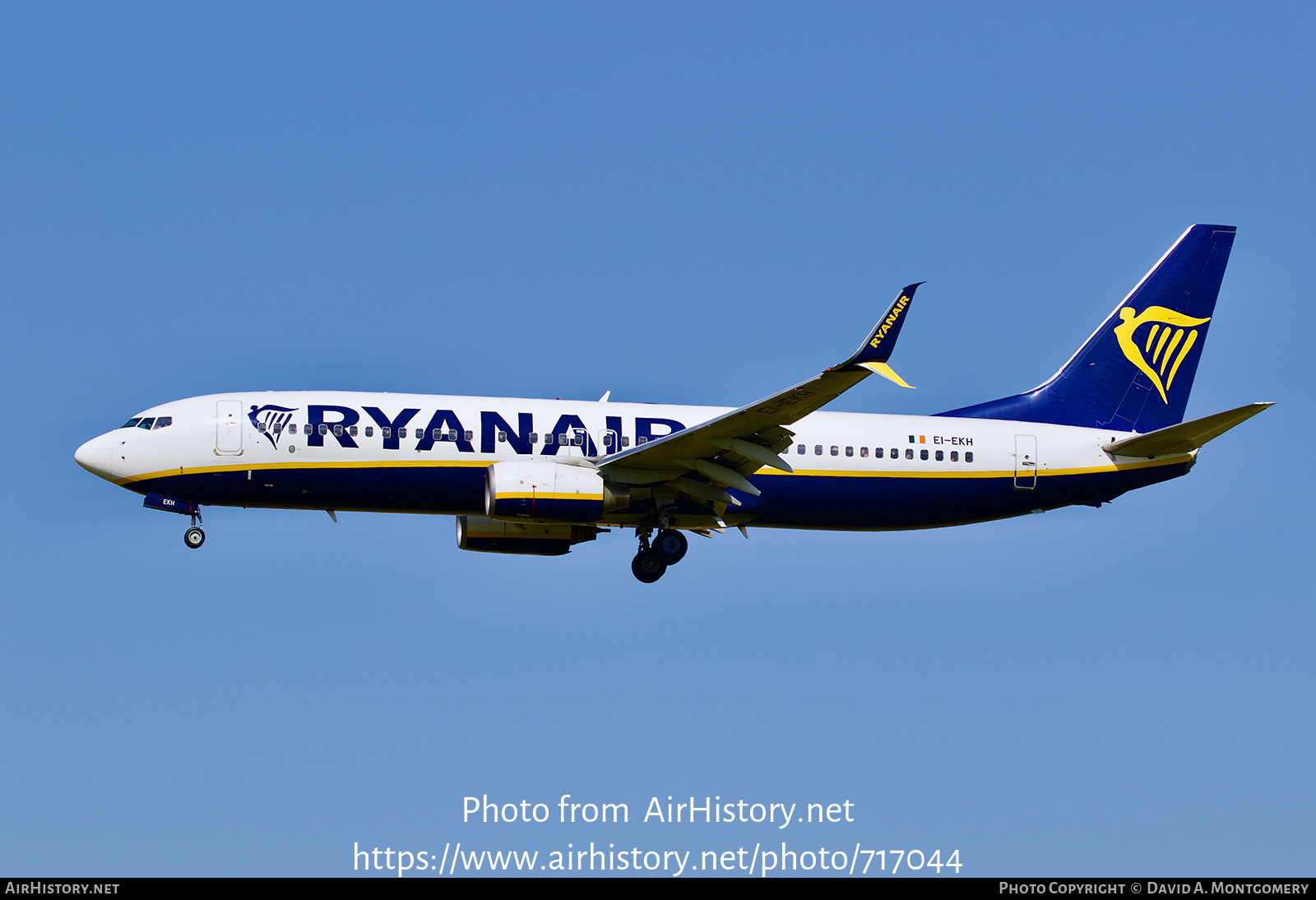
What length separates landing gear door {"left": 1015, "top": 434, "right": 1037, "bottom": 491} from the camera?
4019 cm

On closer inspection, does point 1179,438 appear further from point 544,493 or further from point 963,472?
point 544,493

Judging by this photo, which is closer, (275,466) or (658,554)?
(275,466)

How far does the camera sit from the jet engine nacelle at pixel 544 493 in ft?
117

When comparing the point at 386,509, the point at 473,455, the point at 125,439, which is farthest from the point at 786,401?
the point at 125,439

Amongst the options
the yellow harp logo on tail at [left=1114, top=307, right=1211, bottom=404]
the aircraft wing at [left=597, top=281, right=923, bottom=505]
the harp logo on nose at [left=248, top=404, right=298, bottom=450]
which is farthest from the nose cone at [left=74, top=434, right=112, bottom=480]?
the yellow harp logo on tail at [left=1114, top=307, right=1211, bottom=404]

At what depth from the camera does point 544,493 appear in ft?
117

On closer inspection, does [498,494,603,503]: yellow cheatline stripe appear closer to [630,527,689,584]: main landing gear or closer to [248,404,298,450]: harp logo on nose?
[630,527,689,584]: main landing gear

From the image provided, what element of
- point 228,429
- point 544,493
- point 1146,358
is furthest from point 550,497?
point 1146,358

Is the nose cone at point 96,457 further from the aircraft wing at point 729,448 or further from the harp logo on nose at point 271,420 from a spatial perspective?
the aircraft wing at point 729,448

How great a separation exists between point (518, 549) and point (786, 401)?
10.2m

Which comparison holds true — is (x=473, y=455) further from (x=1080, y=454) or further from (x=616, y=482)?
(x=1080, y=454)

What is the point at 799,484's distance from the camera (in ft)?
126

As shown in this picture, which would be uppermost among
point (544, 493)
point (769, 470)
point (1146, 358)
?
point (1146, 358)

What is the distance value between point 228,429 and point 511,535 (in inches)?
318
